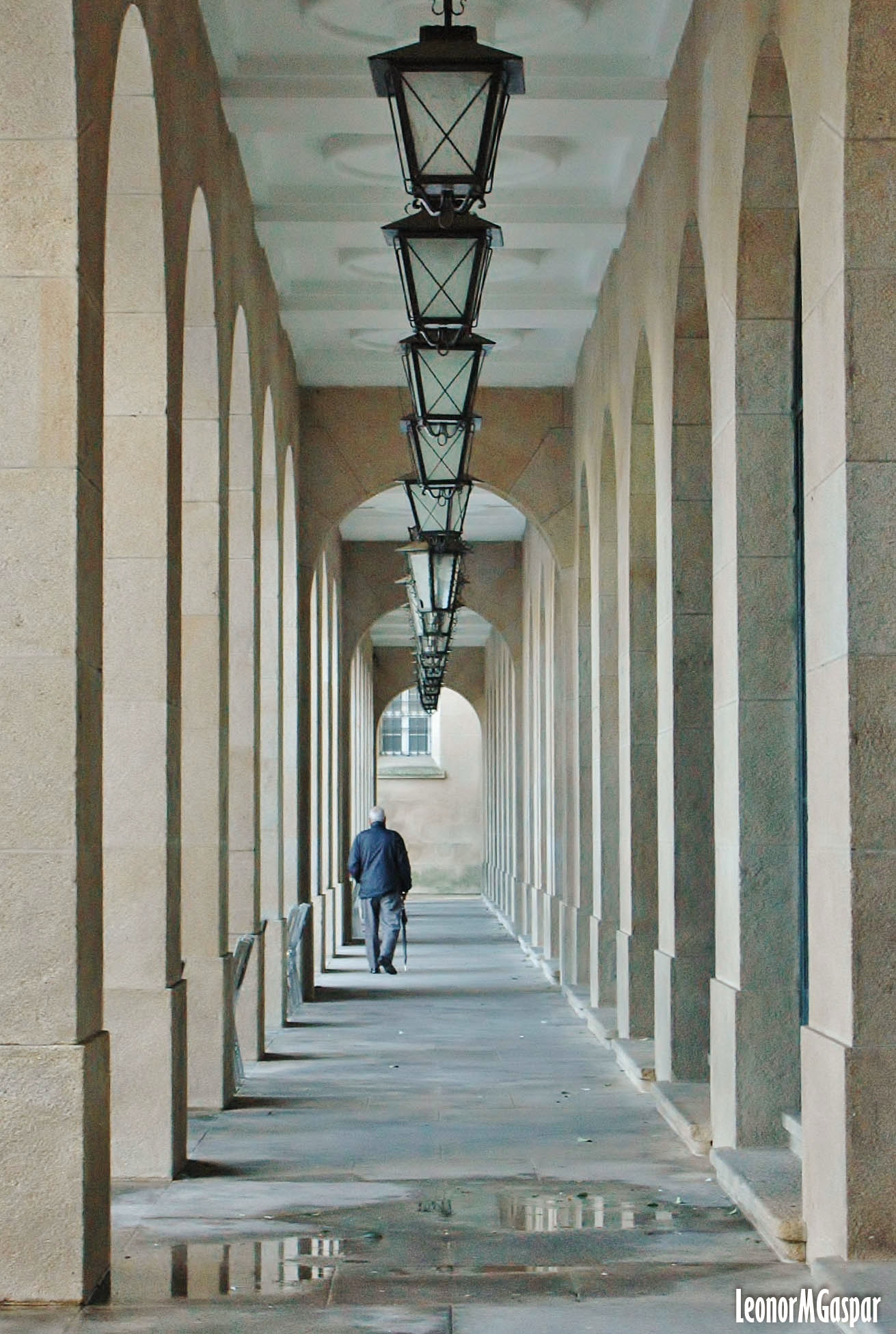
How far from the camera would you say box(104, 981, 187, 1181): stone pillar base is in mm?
8125

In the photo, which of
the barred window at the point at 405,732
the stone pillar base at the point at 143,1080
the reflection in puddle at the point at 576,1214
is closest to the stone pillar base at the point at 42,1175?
the reflection in puddle at the point at 576,1214

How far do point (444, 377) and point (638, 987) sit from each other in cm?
486

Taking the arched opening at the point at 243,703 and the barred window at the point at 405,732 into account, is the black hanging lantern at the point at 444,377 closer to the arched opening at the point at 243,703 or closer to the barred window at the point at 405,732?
the arched opening at the point at 243,703

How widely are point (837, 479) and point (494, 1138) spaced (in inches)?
176

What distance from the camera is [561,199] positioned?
12.9m

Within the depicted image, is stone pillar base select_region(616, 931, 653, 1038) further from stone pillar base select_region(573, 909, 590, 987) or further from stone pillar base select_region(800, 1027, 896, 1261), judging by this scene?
stone pillar base select_region(800, 1027, 896, 1261)

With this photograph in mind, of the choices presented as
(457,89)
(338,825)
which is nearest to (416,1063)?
(457,89)

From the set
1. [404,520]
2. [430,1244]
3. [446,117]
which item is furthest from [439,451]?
[404,520]

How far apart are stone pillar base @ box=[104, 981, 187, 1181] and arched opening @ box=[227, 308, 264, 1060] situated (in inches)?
162

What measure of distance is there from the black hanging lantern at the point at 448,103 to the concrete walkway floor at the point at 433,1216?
11.9 feet

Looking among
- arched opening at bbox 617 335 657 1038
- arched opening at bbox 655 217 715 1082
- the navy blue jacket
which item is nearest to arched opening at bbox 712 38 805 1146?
arched opening at bbox 655 217 715 1082

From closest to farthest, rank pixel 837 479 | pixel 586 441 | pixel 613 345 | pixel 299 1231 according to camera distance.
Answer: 1. pixel 837 479
2. pixel 299 1231
3. pixel 613 345
4. pixel 586 441

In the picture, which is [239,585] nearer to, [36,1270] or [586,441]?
[586,441]

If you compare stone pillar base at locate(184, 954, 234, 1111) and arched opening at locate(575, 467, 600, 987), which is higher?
arched opening at locate(575, 467, 600, 987)
